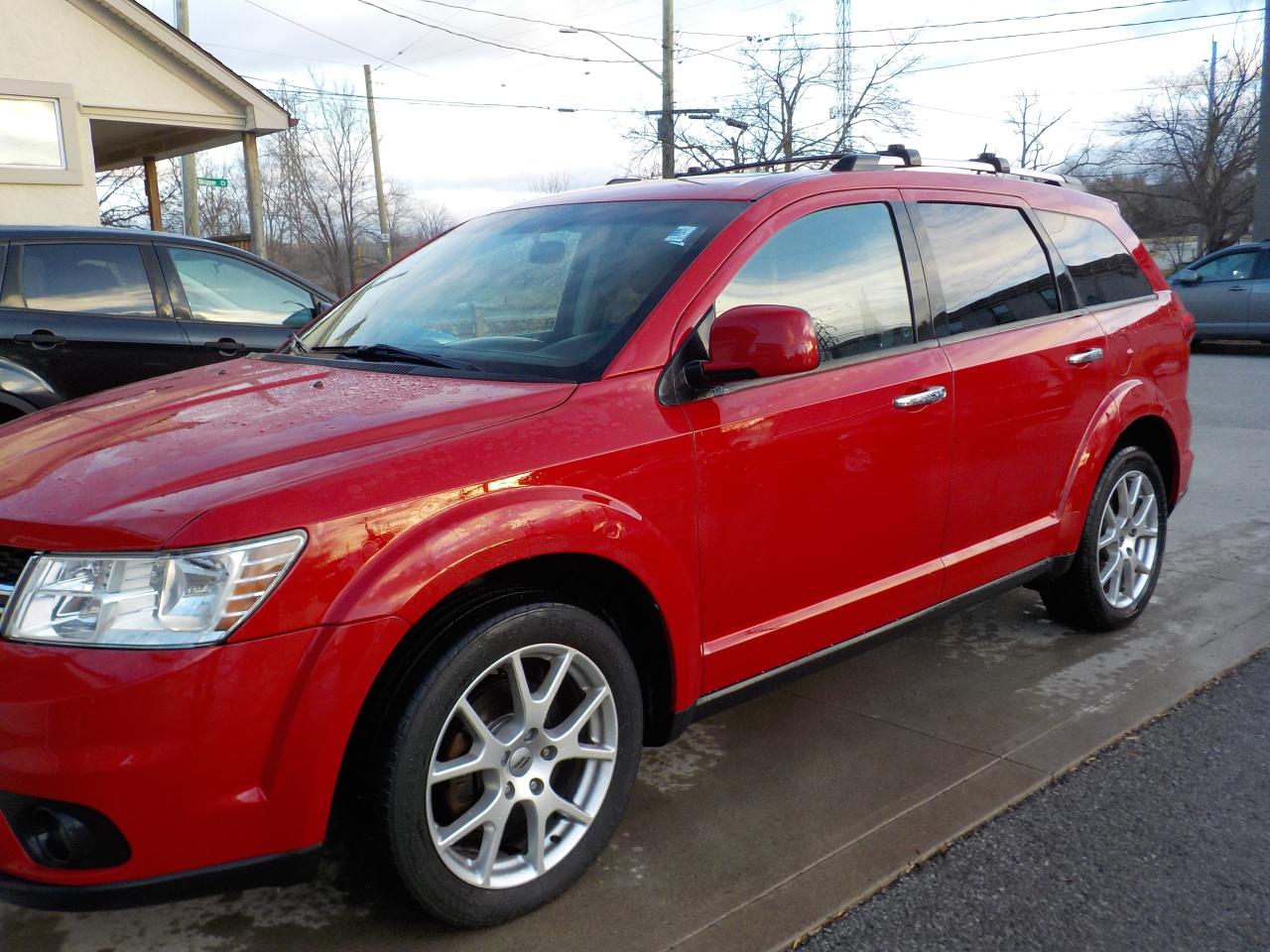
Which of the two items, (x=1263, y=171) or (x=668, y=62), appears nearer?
(x=1263, y=171)

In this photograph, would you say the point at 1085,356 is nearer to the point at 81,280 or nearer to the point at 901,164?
the point at 901,164

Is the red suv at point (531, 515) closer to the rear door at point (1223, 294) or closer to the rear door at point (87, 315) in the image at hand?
the rear door at point (87, 315)

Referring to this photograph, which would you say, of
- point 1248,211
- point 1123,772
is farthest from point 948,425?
point 1248,211

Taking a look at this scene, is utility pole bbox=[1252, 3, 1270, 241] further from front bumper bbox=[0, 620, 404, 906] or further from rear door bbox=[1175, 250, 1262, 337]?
front bumper bbox=[0, 620, 404, 906]

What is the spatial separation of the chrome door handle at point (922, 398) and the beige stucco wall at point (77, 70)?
13072 millimetres

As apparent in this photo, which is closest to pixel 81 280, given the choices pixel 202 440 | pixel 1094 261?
pixel 202 440

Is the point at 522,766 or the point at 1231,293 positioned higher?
the point at 1231,293

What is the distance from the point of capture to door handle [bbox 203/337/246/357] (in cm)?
652

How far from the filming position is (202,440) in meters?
2.54

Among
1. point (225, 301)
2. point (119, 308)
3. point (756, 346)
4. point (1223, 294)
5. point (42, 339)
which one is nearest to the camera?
point (756, 346)

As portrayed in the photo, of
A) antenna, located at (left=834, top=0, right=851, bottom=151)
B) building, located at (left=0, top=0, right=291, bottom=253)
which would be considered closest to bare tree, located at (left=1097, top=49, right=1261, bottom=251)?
antenna, located at (left=834, top=0, right=851, bottom=151)

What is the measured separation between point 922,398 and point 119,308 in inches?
187

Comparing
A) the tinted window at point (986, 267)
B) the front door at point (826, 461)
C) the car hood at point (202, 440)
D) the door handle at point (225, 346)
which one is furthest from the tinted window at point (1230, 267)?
the car hood at point (202, 440)

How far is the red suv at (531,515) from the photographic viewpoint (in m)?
2.14
